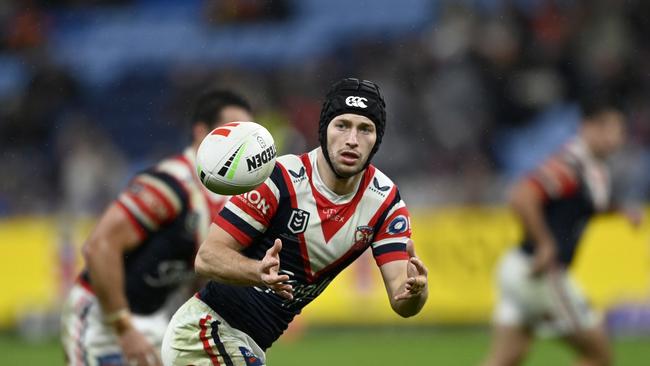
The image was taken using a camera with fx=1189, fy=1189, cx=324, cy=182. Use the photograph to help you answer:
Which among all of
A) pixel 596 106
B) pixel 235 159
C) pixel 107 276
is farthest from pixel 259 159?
pixel 596 106

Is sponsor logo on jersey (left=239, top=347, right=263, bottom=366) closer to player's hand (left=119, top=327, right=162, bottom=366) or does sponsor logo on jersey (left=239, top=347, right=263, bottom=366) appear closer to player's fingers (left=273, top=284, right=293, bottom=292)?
player's fingers (left=273, top=284, right=293, bottom=292)

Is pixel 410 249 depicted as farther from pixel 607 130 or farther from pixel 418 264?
pixel 607 130

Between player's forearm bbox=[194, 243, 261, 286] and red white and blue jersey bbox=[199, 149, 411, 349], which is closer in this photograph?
player's forearm bbox=[194, 243, 261, 286]

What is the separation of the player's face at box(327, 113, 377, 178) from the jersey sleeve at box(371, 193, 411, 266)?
37 centimetres


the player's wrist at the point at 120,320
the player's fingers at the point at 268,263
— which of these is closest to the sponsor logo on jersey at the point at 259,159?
the player's fingers at the point at 268,263

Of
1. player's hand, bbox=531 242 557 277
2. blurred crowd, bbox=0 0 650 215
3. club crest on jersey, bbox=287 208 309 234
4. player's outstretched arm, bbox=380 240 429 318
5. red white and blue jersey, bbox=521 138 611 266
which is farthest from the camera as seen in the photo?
blurred crowd, bbox=0 0 650 215

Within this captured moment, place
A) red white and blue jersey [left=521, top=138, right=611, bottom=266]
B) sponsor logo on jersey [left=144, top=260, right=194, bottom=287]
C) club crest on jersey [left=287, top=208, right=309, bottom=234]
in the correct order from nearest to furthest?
club crest on jersey [left=287, top=208, right=309, bottom=234] → sponsor logo on jersey [left=144, top=260, right=194, bottom=287] → red white and blue jersey [left=521, top=138, right=611, bottom=266]

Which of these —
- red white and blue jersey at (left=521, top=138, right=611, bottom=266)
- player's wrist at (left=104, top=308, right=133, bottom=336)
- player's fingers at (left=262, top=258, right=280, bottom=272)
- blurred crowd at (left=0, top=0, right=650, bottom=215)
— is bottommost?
player's fingers at (left=262, top=258, right=280, bottom=272)

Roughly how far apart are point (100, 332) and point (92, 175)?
424 inches

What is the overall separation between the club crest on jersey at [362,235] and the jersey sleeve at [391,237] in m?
0.05

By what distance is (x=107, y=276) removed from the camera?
6.71 meters

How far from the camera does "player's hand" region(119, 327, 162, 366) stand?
677 centimetres

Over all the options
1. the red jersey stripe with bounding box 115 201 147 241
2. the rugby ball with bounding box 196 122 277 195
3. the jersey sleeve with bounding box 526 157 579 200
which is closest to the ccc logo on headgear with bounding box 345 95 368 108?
the rugby ball with bounding box 196 122 277 195

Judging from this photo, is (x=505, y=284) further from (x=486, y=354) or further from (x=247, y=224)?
(x=247, y=224)
